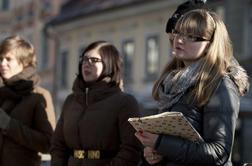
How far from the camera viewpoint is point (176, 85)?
10.4ft

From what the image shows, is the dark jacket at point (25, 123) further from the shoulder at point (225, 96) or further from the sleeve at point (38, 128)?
the shoulder at point (225, 96)

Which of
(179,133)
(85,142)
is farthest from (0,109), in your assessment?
(179,133)

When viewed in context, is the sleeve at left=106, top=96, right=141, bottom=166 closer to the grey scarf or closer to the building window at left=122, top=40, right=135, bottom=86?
the grey scarf

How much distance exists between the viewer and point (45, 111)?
4730mm

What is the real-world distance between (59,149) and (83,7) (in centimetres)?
2517

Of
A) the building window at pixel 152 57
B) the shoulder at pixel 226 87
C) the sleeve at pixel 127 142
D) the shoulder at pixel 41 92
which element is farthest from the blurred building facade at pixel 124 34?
the shoulder at pixel 226 87

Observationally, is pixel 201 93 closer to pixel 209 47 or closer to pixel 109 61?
pixel 209 47

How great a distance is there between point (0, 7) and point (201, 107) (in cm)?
3428

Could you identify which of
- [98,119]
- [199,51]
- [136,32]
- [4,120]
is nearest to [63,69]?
[136,32]

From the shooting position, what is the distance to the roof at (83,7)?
25.8m

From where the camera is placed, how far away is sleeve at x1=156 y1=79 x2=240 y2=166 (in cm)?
302

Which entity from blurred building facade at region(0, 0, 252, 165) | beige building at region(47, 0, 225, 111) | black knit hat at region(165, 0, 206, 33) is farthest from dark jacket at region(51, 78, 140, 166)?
beige building at region(47, 0, 225, 111)

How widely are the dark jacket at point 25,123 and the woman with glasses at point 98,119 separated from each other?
1.26 ft

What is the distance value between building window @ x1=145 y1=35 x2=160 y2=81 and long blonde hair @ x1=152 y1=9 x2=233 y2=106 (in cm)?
2093
